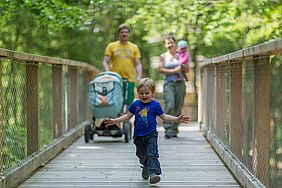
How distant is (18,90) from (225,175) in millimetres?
2315

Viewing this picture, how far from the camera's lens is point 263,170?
19.1 ft

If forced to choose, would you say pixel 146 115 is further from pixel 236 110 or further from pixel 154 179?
pixel 236 110

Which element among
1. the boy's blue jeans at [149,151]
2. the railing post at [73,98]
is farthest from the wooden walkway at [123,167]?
the railing post at [73,98]

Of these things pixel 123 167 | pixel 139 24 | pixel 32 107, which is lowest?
pixel 123 167

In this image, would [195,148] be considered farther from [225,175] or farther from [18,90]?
[18,90]

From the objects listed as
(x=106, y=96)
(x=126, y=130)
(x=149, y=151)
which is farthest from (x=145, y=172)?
(x=126, y=130)

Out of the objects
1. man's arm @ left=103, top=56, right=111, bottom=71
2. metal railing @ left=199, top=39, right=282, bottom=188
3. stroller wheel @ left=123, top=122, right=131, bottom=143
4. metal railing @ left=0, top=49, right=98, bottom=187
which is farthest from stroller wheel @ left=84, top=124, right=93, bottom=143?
metal railing @ left=199, top=39, right=282, bottom=188

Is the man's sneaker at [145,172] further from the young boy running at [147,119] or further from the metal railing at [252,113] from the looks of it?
the metal railing at [252,113]

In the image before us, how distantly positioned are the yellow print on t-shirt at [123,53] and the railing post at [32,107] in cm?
318

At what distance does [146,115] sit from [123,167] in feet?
4.27

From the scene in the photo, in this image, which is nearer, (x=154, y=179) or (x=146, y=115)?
(x=154, y=179)

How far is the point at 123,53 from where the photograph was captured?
1094 cm

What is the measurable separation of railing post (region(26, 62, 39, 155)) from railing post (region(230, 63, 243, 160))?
2.10 m

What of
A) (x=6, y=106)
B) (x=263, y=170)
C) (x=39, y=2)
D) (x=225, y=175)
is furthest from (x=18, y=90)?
(x=39, y=2)
